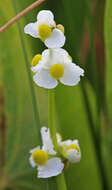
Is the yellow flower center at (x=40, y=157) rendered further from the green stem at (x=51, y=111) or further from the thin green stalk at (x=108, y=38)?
the thin green stalk at (x=108, y=38)

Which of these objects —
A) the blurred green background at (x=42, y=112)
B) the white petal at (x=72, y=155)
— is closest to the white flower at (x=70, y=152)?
the white petal at (x=72, y=155)

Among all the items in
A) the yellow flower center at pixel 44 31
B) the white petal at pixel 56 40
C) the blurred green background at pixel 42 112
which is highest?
the yellow flower center at pixel 44 31

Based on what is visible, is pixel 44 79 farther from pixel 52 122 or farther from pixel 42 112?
pixel 42 112

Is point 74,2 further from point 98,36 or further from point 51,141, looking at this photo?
point 51,141

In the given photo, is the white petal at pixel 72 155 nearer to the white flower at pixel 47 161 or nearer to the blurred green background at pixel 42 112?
the white flower at pixel 47 161

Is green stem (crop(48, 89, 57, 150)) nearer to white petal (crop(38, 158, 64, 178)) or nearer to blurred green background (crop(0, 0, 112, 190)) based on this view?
white petal (crop(38, 158, 64, 178))

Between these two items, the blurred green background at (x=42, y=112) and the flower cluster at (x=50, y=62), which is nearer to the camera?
the flower cluster at (x=50, y=62)

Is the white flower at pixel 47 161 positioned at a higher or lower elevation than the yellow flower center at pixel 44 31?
lower
